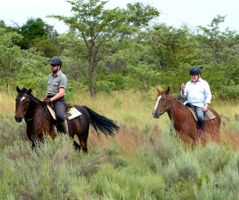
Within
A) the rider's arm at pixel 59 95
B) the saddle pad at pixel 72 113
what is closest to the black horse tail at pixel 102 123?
the saddle pad at pixel 72 113

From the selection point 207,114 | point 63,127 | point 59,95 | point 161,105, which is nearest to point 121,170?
point 63,127

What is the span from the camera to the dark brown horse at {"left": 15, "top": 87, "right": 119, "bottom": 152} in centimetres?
905

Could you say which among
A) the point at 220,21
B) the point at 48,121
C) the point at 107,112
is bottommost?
the point at 107,112

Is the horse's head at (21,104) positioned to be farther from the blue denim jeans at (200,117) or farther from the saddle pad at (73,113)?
the blue denim jeans at (200,117)

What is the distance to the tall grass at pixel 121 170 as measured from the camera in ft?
21.2

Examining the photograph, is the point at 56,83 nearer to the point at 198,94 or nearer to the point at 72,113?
the point at 72,113

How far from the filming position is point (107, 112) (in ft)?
57.8

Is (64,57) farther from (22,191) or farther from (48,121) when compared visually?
(22,191)

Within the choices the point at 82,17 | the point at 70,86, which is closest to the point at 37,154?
the point at 70,86

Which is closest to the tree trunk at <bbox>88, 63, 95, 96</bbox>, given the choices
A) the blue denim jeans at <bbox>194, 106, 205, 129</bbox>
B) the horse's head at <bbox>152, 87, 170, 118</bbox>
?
the blue denim jeans at <bbox>194, 106, 205, 129</bbox>

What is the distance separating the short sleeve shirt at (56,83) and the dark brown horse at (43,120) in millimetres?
405

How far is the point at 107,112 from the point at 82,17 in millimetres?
4519

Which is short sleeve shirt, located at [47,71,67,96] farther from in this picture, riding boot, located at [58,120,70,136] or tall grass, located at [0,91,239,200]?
tall grass, located at [0,91,239,200]

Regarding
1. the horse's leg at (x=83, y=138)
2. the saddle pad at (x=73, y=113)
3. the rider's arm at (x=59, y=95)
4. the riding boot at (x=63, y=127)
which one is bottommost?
the horse's leg at (x=83, y=138)
